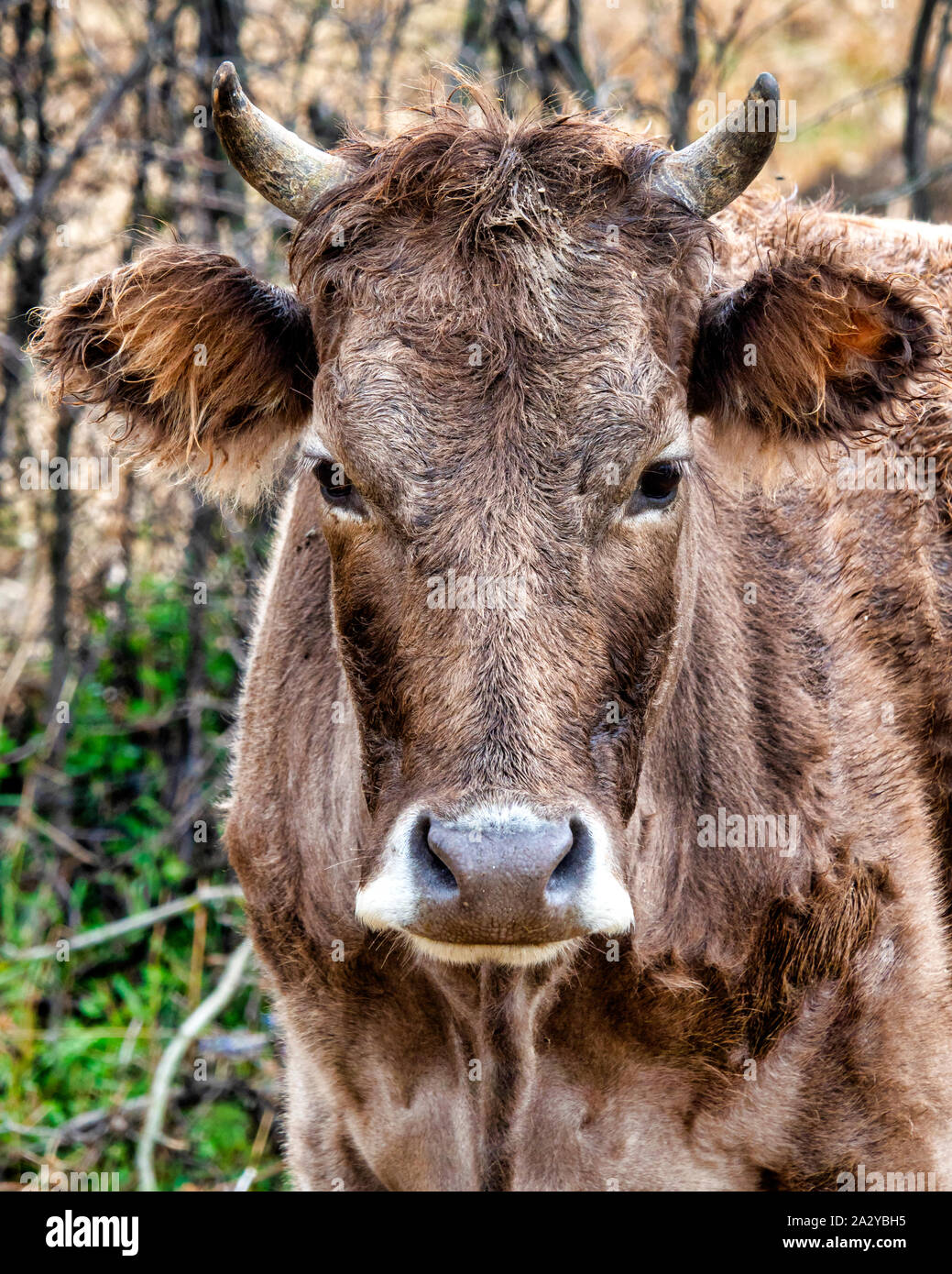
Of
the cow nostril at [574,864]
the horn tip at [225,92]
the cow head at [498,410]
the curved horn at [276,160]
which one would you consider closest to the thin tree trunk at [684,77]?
the cow head at [498,410]

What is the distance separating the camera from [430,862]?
8.73ft

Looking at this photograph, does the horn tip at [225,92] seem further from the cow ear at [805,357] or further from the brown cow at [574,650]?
the cow ear at [805,357]

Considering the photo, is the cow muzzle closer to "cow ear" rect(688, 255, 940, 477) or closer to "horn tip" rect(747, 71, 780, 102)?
"cow ear" rect(688, 255, 940, 477)

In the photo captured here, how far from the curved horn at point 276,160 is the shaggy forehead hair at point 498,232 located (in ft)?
0.19

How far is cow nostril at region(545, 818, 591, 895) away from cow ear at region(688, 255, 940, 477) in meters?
1.28

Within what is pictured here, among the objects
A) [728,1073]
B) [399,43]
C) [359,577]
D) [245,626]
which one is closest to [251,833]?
[359,577]

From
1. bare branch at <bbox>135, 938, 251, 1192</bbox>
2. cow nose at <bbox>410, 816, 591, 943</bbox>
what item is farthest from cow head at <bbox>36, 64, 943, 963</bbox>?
bare branch at <bbox>135, 938, 251, 1192</bbox>

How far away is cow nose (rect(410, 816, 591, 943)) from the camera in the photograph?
2.54 metres

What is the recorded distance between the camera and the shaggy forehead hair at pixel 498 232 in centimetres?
303

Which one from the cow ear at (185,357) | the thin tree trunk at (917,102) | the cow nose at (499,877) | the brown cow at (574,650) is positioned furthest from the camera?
the thin tree trunk at (917,102)

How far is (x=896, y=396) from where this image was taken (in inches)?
135

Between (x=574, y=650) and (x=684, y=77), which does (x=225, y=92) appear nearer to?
(x=574, y=650)

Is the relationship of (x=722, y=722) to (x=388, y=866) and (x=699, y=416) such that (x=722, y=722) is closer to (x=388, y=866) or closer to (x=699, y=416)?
(x=699, y=416)
